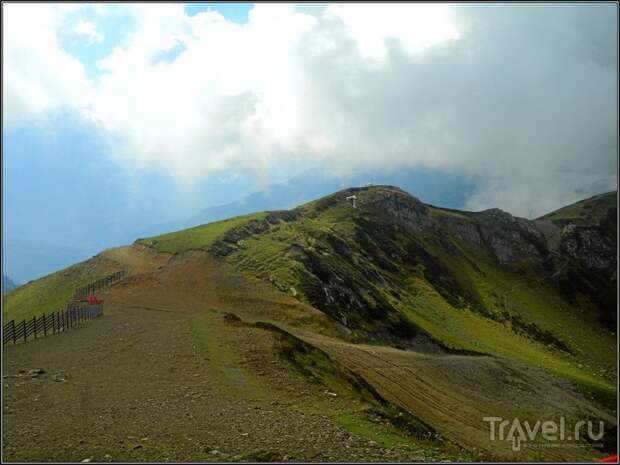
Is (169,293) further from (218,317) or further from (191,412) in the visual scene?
(191,412)

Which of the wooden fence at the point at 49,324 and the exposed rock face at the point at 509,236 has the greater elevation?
the exposed rock face at the point at 509,236

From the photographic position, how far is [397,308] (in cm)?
8988

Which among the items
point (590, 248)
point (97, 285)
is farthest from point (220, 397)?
point (590, 248)

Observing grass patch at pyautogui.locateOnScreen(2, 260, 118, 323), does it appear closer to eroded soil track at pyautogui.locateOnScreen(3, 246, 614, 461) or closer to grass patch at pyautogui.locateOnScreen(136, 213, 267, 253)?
grass patch at pyautogui.locateOnScreen(136, 213, 267, 253)

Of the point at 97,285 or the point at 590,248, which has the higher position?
the point at 97,285

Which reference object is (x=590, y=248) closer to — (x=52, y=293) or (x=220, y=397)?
(x=52, y=293)

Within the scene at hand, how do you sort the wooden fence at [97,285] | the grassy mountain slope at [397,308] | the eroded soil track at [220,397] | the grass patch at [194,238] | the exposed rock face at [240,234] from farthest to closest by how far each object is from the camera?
the grass patch at [194,238], the exposed rock face at [240,234], the wooden fence at [97,285], the grassy mountain slope at [397,308], the eroded soil track at [220,397]

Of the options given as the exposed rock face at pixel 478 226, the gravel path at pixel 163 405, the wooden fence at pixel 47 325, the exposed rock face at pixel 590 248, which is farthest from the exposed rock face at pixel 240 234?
the exposed rock face at pixel 590 248

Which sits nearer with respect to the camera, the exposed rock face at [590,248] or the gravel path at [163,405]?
the gravel path at [163,405]

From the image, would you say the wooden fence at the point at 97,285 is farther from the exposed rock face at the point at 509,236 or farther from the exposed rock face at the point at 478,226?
the exposed rock face at the point at 509,236

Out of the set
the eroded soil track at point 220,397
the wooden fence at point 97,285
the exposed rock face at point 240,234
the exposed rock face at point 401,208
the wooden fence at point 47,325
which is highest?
the exposed rock face at point 401,208

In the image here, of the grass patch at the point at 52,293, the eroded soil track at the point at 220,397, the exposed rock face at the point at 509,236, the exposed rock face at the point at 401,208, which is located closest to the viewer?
the eroded soil track at the point at 220,397

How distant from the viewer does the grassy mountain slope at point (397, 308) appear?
37594 millimetres

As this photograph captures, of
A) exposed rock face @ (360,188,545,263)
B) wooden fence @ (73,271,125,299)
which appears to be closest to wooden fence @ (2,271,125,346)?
wooden fence @ (73,271,125,299)
